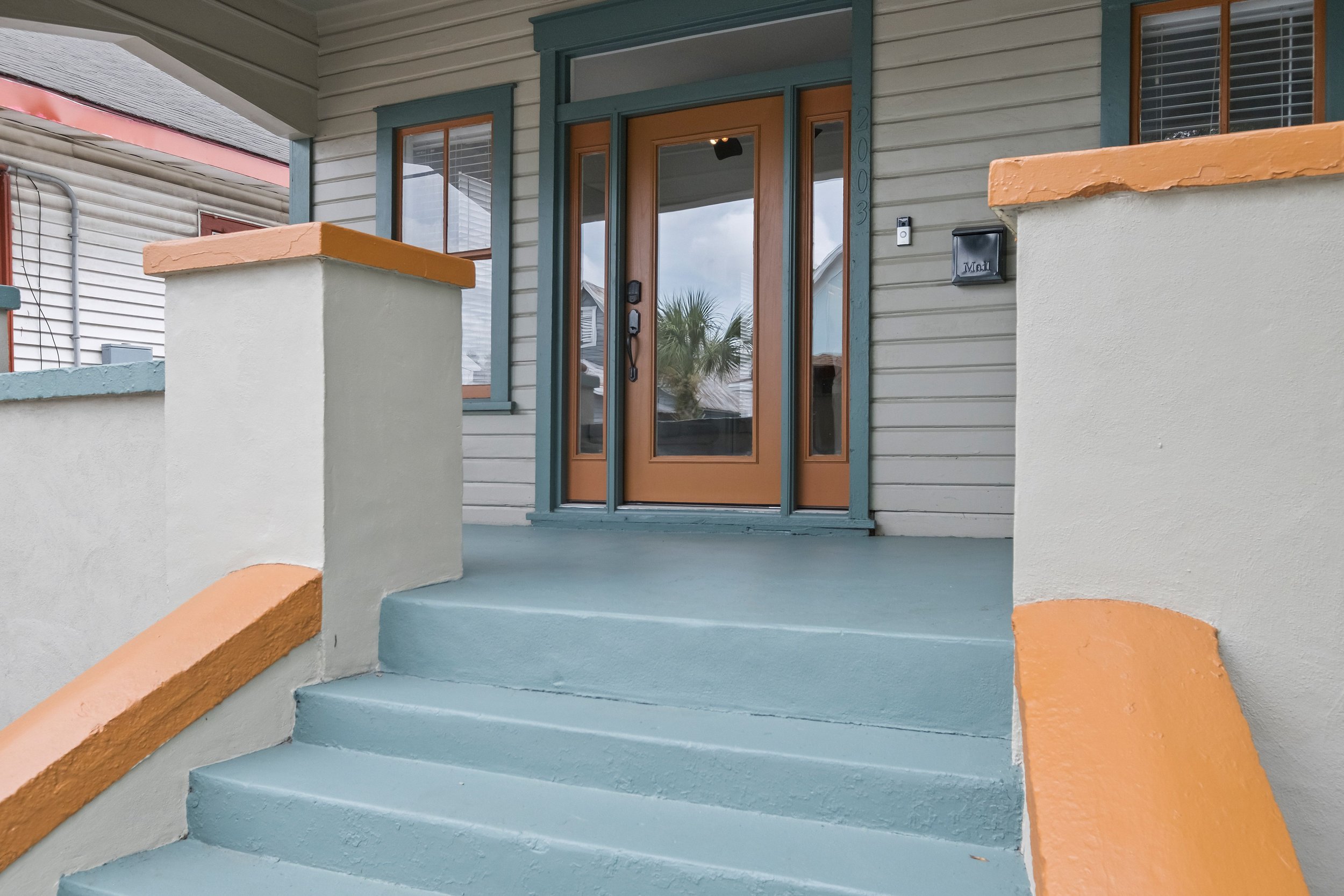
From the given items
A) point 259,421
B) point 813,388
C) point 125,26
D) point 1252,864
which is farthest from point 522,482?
point 1252,864

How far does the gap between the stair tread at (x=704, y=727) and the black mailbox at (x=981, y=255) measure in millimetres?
2424

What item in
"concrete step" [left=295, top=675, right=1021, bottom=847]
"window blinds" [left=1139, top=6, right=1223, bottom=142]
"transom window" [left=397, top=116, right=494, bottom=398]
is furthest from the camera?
"transom window" [left=397, top=116, right=494, bottom=398]

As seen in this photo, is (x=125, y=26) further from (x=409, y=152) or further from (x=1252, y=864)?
(x=1252, y=864)

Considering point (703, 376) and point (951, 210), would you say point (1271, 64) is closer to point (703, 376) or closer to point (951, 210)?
point (951, 210)

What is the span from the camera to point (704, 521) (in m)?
4.13

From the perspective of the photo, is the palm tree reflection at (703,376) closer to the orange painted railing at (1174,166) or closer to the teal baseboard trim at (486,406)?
the teal baseboard trim at (486,406)

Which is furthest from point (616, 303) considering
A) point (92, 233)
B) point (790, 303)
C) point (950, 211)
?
point (92, 233)

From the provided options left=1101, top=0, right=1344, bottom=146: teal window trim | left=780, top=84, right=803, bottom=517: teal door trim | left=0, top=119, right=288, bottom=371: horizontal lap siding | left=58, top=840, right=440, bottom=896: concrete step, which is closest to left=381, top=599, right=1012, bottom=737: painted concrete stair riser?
left=58, top=840, right=440, bottom=896: concrete step

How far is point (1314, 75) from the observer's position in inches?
130

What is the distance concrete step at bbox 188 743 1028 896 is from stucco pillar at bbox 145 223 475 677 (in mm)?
403

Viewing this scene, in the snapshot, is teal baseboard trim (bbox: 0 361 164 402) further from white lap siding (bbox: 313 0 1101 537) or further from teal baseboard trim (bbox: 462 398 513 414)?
white lap siding (bbox: 313 0 1101 537)

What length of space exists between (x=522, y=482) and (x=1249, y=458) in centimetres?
358

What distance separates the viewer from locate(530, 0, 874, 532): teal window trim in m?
3.90

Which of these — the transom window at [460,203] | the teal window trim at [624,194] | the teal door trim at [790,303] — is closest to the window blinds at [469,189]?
the transom window at [460,203]
